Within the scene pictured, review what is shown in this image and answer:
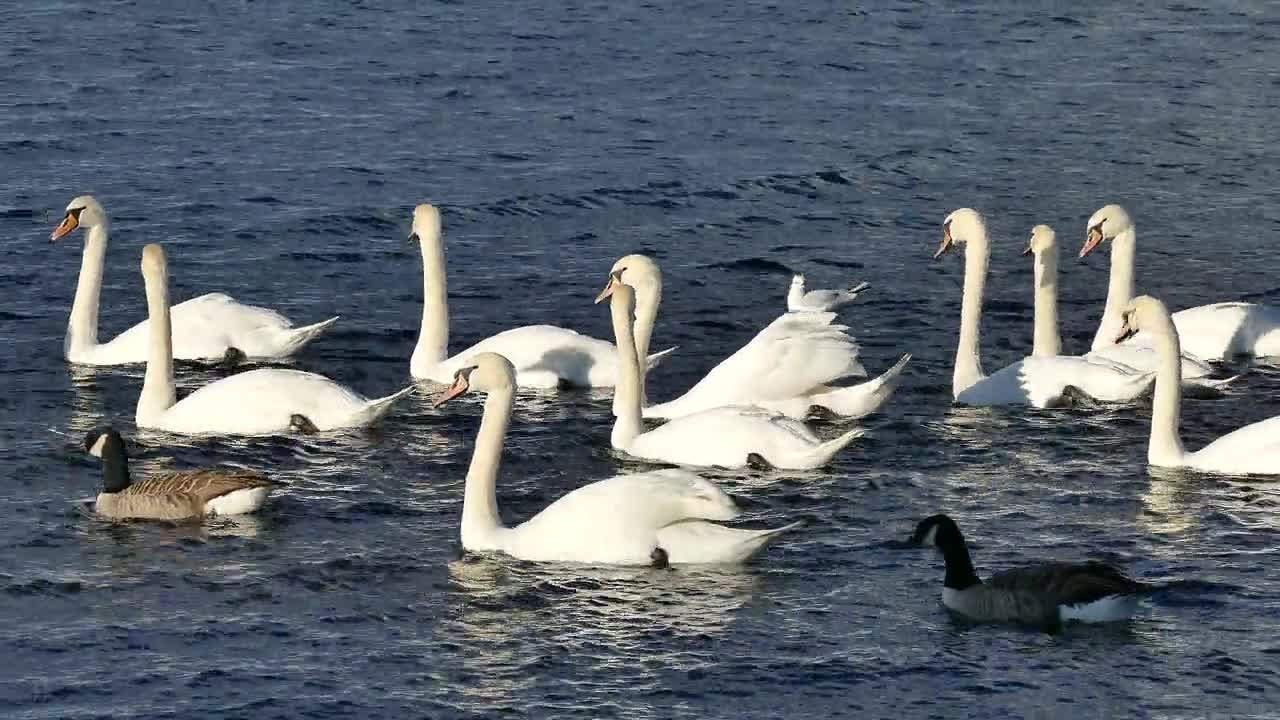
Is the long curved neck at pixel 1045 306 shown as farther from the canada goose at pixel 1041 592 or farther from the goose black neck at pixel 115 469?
the goose black neck at pixel 115 469

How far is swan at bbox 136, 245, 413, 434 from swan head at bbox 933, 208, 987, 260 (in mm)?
5012

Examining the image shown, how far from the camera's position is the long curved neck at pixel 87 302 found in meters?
20.6

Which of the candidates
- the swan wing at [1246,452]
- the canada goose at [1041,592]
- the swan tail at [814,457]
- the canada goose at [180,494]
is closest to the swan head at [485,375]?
the canada goose at [180,494]

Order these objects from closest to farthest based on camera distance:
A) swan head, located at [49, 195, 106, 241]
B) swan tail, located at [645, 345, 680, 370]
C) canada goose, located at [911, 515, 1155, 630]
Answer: canada goose, located at [911, 515, 1155, 630], swan tail, located at [645, 345, 680, 370], swan head, located at [49, 195, 106, 241]

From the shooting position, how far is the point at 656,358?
19.8 metres

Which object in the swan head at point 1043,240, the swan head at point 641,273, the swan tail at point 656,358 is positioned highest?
the swan head at point 1043,240

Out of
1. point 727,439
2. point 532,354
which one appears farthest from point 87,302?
point 727,439

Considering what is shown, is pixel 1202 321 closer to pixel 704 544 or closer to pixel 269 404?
pixel 704 544

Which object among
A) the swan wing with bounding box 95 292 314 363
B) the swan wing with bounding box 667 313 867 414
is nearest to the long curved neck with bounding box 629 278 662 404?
the swan wing with bounding box 667 313 867 414

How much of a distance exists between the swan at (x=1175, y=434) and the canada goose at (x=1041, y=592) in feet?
10.4

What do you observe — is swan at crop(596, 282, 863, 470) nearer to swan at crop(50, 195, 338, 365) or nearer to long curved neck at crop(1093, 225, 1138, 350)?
swan at crop(50, 195, 338, 365)

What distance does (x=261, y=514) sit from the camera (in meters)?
16.2

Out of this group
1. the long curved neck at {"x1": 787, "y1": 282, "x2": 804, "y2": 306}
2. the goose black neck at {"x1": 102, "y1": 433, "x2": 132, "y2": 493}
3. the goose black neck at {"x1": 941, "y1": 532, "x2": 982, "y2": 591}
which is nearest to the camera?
the goose black neck at {"x1": 941, "y1": 532, "x2": 982, "y2": 591}

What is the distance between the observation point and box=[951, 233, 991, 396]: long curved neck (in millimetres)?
19406
